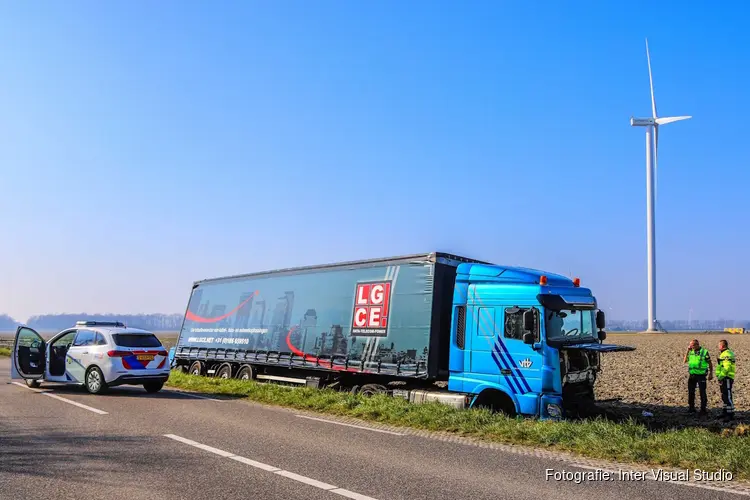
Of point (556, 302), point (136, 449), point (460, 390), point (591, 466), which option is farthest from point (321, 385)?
point (591, 466)

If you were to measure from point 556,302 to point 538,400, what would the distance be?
178 centimetres

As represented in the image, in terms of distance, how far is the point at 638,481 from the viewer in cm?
658

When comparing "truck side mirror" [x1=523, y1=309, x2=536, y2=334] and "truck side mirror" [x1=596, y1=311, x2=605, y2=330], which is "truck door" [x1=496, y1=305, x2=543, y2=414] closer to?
"truck side mirror" [x1=523, y1=309, x2=536, y2=334]

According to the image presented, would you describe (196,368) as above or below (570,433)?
above

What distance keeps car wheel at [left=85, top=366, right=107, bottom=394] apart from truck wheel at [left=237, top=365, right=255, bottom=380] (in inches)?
161

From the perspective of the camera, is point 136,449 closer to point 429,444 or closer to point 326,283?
point 429,444

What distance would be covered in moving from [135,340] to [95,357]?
0.94m

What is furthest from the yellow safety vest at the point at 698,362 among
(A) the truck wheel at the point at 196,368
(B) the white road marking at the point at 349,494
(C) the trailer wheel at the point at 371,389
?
(A) the truck wheel at the point at 196,368

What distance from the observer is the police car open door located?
15375 millimetres

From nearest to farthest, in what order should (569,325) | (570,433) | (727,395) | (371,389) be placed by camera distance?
(570,433), (569,325), (371,389), (727,395)

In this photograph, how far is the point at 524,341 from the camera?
36.5 ft

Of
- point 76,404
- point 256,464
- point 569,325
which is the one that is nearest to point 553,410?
point 569,325

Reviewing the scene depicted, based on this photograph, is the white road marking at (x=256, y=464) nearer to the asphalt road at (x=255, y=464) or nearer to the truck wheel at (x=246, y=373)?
the asphalt road at (x=255, y=464)

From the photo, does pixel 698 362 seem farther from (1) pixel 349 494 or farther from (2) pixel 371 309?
(1) pixel 349 494
